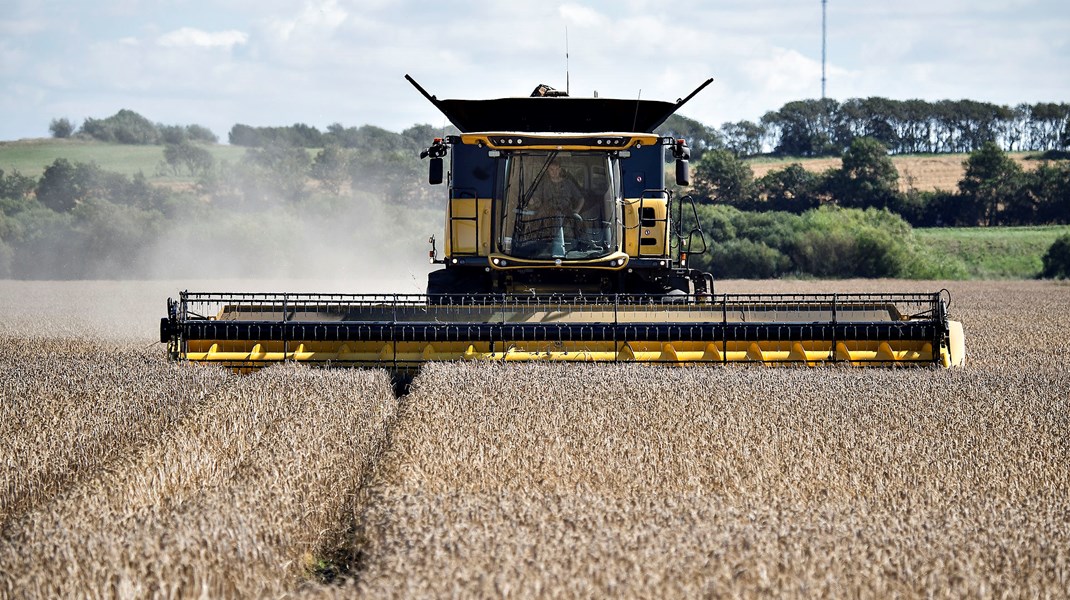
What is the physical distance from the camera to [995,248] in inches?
2035

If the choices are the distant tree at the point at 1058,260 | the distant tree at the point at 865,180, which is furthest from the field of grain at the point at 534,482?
the distant tree at the point at 865,180

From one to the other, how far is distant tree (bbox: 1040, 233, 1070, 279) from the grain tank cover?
34938mm

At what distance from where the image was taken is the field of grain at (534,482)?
15.1 ft

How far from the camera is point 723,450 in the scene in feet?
22.9

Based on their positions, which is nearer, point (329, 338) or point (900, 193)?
point (329, 338)

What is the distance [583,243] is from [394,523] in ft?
21.9

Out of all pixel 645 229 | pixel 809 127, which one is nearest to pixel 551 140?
pixel 645 229

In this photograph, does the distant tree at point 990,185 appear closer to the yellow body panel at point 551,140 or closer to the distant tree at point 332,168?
the distant tree at point 332,168

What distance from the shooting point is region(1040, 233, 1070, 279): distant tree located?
43438 mm

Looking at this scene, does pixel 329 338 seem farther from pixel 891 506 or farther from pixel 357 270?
pixel 357 270

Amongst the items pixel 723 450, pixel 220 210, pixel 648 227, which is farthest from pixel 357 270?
pixel 723 450

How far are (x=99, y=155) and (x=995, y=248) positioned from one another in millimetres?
42325

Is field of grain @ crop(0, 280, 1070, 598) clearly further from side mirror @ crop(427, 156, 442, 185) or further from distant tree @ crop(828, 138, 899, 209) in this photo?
distant tree @ crop(828, 138, 899, 209)

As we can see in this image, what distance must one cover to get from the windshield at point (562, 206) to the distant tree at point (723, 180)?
1739 inches
